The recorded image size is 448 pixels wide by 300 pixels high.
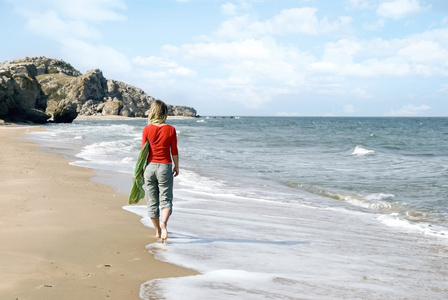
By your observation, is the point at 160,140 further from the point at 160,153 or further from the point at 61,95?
the point at 61,95

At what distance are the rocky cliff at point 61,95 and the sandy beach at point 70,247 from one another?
57.0 meters

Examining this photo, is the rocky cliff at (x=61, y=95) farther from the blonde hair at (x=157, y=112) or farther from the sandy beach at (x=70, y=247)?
the blonde hair at (x=157, y=112)

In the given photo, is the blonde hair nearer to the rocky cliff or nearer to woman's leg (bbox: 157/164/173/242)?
woman's leg (bbox: 157/164/173/242)

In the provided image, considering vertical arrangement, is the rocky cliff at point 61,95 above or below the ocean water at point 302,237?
above

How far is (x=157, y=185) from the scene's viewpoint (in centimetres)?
555

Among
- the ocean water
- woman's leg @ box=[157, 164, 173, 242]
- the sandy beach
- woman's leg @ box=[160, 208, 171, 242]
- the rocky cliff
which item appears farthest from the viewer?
the rocky cliff

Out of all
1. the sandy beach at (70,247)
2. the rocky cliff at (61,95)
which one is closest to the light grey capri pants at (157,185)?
the sandy beach at (70,247)

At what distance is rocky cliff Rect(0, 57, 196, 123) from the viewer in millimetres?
63188

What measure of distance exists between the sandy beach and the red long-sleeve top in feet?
3.35

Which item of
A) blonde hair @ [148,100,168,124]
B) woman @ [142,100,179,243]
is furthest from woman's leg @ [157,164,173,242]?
blonde hair @ [148,100,168,124]

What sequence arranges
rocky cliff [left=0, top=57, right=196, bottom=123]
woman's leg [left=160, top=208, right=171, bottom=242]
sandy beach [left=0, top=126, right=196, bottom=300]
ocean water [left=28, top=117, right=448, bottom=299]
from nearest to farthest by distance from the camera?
sandy beach [left=0, top=126, right=196, bottom=300] < ocean water [left=28, top=117, right=448, bottom=299] < woman's leg [left=160, top=208, right=171, bottom=242] < rocky cliff [left=0, top=57, right=196, bottom=123]

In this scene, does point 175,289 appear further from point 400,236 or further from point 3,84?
point 3,84

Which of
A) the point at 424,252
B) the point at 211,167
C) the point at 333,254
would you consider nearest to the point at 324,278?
the point at 333,254

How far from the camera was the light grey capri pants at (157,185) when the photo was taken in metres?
5.43
